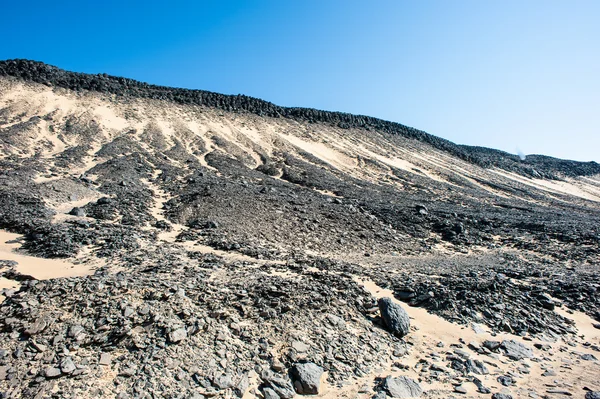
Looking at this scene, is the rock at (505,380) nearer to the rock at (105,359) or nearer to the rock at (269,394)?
the rock at (269,394)

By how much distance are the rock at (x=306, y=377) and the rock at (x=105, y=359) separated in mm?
2761

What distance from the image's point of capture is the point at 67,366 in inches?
184

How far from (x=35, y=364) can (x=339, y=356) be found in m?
4.59

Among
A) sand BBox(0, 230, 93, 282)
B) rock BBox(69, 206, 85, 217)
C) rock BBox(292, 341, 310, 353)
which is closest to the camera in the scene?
rock BBox(292, 341, 310, 353)

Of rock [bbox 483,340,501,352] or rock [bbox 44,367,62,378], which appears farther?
rock [bbox 483,340,501,352]

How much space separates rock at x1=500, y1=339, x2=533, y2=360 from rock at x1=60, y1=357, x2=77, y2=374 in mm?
7443

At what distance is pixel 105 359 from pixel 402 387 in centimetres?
457

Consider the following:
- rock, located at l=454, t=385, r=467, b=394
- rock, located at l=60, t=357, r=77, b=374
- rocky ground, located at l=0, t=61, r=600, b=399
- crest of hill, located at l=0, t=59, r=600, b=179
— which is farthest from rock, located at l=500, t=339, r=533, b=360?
crest of hill, located at l=0, t=59, r=600, b=179

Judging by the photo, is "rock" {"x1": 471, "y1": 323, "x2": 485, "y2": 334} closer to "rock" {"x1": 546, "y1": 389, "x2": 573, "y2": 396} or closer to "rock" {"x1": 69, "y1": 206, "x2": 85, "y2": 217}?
"rock" {"x1": 546, "y1": 389, "x2": 573, "y2": 396}

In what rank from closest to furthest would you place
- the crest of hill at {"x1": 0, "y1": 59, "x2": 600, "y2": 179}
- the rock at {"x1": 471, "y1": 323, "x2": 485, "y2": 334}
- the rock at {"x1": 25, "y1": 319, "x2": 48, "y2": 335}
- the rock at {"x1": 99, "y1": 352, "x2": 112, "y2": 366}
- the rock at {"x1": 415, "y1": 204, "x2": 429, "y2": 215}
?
the rock at {"x1": 99, "y1": 352, "x2": 112, "y2": 366}, the rock at {"x1": 25, "y1": 319, "x2": 48, "y2": 335}, the rock at {"x1": 471, "y1": 323, "x2": 485, "y2": 334}, the rock at {"x1": 415, "y1": 204, "x2": 429, "y2": 215}, the crest of hill at {"x1": 0, "y1": 59, "x2": 600, "y2": 179}

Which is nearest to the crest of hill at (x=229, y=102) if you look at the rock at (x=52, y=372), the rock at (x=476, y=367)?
the rock at (x=52, y=372)

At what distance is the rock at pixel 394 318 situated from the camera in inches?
260

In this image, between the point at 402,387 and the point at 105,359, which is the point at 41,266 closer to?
the point at 105,359

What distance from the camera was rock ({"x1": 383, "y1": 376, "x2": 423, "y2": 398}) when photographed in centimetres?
502
